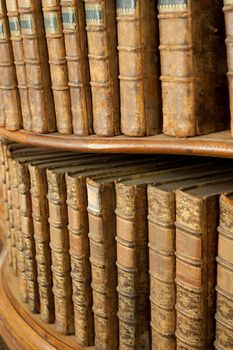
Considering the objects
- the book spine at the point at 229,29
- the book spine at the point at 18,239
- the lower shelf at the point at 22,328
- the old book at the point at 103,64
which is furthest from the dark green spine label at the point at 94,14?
the lower shelf at the point at 22,328

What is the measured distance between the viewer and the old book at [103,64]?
95 cm

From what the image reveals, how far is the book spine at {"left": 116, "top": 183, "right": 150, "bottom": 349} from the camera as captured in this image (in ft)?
3.31

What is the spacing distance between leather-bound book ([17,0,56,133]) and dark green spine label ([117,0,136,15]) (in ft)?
0.70

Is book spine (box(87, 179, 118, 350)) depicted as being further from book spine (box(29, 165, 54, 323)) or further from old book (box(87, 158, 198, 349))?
book spine (box(29, 165, 54, 323))

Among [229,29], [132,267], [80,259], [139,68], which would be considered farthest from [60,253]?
[229,29]

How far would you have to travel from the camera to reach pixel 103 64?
980 millimetres

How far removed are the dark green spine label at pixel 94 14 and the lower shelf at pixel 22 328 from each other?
0.70 metres

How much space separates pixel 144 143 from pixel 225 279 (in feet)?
0.90

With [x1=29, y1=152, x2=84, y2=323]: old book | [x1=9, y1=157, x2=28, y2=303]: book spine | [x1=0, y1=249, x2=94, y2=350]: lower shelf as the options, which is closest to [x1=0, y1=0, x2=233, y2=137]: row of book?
[x1=29, y1=152, x2=84, y2=323]: old book

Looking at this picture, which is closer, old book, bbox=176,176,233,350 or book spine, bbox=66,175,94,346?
old book, bbox=176,176,233,350

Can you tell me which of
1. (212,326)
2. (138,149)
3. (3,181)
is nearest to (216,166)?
(138,149)

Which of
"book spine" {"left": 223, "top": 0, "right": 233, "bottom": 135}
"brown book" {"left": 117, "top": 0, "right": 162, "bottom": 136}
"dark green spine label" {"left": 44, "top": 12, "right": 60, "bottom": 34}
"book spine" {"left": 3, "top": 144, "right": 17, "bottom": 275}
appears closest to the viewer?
"book spine" {"left": 223, "top": 0, "right": 233, "bottom": 135}

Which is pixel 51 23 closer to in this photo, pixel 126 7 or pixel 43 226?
pixel 126 7

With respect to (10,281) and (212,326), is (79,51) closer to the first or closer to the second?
(212,326)
